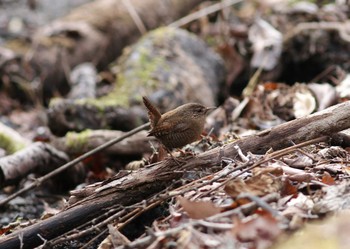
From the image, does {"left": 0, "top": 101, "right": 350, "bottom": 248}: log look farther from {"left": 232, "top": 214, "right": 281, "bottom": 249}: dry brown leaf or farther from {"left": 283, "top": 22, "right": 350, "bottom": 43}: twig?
{"left": 283, "top": 22, "right": 350, "bottom": 43}: twig

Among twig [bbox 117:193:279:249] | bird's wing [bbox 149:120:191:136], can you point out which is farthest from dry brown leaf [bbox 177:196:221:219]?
bird's wing [bbox 149:120:191:136]

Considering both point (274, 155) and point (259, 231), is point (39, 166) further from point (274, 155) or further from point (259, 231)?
point (259, 231)

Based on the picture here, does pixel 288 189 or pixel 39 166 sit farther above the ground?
pixel 39 166

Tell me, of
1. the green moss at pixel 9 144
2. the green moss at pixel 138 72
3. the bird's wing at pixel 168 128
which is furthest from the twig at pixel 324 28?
the bird's wing at pixel 168 128

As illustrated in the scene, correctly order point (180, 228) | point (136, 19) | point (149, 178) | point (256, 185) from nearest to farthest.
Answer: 1. point (180, 228)
2. point (256, 185)
3. point (149, 178)
4. point (136, 19)

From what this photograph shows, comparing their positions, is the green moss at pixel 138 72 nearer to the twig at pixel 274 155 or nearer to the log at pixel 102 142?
the log at pixel 102 142

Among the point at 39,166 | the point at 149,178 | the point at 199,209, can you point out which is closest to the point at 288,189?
the point at 199,209

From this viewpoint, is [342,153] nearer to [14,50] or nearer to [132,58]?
[132,58]
